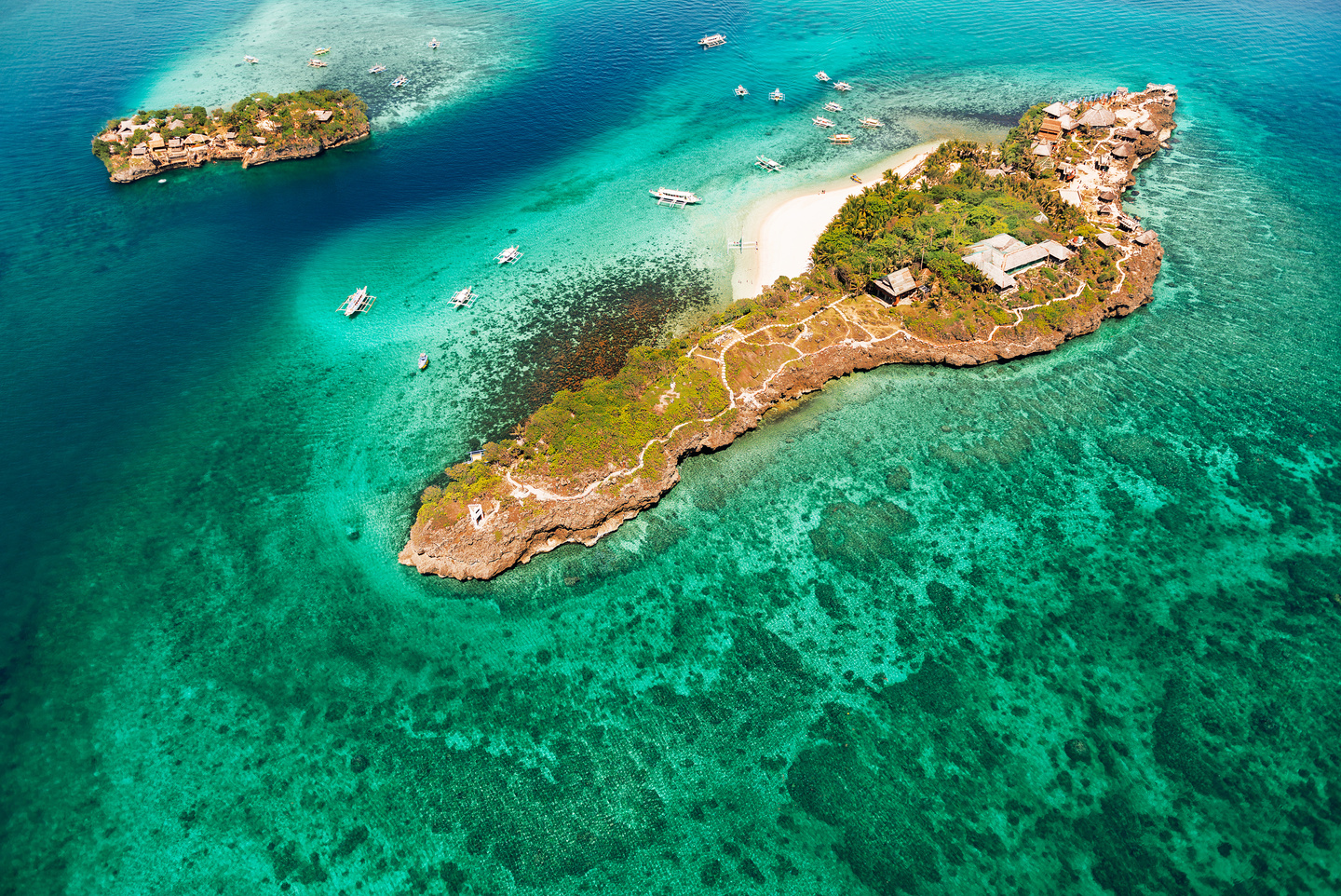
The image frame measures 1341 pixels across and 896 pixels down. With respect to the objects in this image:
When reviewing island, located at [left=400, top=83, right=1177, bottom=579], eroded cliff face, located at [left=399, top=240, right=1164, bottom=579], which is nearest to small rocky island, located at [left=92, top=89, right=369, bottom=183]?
island, located at [left=400, top=83, right=1177, bottom=579]

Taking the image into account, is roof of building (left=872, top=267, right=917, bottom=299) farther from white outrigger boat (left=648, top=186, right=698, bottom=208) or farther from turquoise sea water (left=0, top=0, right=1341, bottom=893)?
white outrigger boat (left=648, top=186, right=698, bottom=208)

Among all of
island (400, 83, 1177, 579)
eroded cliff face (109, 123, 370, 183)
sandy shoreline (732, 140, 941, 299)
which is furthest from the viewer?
eroded cliff face (109, 123, 370, 183)

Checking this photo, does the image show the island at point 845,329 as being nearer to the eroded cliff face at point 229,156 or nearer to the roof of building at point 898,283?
the roof of building at point 898,283

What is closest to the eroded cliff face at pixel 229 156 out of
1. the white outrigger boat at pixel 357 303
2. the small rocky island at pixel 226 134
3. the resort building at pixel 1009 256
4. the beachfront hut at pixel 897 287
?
the small rocky island at pixel 226 134

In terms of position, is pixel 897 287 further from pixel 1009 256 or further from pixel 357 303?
pixel 357 303

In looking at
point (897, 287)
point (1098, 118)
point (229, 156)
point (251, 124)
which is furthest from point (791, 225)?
point (229, 156)

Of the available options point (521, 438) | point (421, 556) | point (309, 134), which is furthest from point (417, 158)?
point (421, 556)

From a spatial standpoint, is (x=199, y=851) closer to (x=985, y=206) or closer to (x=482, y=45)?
(x=985, y=206)
